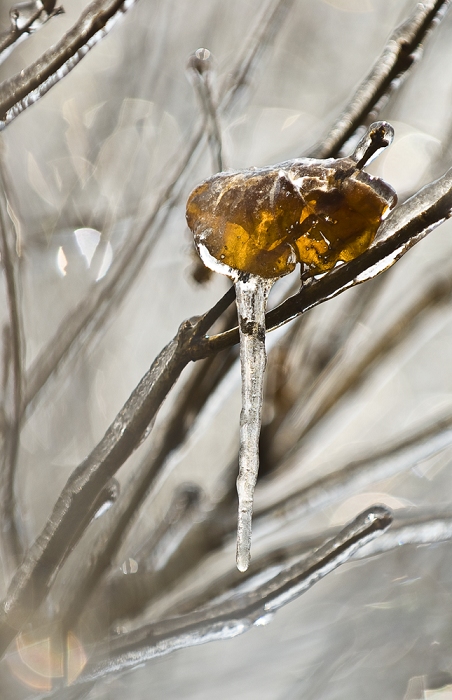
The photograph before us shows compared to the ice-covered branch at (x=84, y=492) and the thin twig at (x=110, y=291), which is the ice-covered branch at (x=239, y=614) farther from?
the thin twig at (x=110, y=291)

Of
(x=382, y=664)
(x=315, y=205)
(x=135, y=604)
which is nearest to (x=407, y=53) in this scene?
(x=315, y=205)

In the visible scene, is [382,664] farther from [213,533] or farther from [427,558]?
[213,533]

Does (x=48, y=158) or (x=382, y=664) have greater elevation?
(x=48, y=158)

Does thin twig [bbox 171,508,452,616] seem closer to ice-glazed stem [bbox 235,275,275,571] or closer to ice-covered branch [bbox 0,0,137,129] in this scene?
ice-glazed stem [bbox 235,275,275,571]

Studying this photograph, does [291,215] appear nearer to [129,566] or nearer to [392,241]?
[392,241]

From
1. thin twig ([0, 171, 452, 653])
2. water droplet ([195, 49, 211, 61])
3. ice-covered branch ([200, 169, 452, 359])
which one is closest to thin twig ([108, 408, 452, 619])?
thin twig ([0, 171, 452, 653])

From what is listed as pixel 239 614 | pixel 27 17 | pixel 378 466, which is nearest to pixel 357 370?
pixel 378 466

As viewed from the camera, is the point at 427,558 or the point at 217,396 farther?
the point at 427,558
